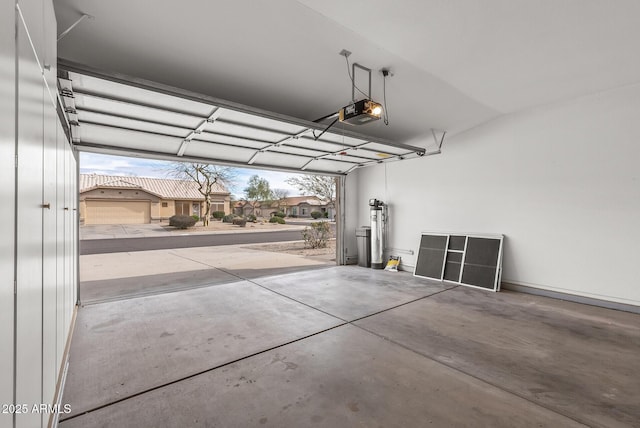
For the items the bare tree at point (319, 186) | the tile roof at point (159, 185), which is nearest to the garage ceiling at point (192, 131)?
the bare tree at point (319, 186)

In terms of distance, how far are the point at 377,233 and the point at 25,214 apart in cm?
690

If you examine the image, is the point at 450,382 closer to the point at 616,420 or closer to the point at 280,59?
the point at 616,420

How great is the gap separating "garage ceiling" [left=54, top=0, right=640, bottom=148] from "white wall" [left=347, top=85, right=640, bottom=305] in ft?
1.90

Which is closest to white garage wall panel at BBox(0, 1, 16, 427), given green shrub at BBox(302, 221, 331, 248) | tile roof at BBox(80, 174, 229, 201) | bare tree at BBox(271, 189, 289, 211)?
green shrub at BBox(302, 221, 331, 248)

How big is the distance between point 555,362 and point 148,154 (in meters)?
6.54

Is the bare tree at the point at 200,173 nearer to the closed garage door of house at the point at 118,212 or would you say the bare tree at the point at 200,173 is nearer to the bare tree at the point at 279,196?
the closed garage door of house at the point at 118,212

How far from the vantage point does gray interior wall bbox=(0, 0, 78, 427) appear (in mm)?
963

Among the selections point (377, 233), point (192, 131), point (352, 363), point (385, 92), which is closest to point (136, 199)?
point (192, 131)

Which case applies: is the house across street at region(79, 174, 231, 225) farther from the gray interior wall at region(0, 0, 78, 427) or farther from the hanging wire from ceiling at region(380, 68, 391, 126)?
the gray interior wall at region(0, 0, 78, 427)

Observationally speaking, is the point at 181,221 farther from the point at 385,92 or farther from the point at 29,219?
the point at 29,219

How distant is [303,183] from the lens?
14.2m

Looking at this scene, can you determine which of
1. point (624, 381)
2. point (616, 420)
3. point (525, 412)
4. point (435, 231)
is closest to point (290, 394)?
point (525, 412)

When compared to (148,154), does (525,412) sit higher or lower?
lower

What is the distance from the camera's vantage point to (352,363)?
111 inches
